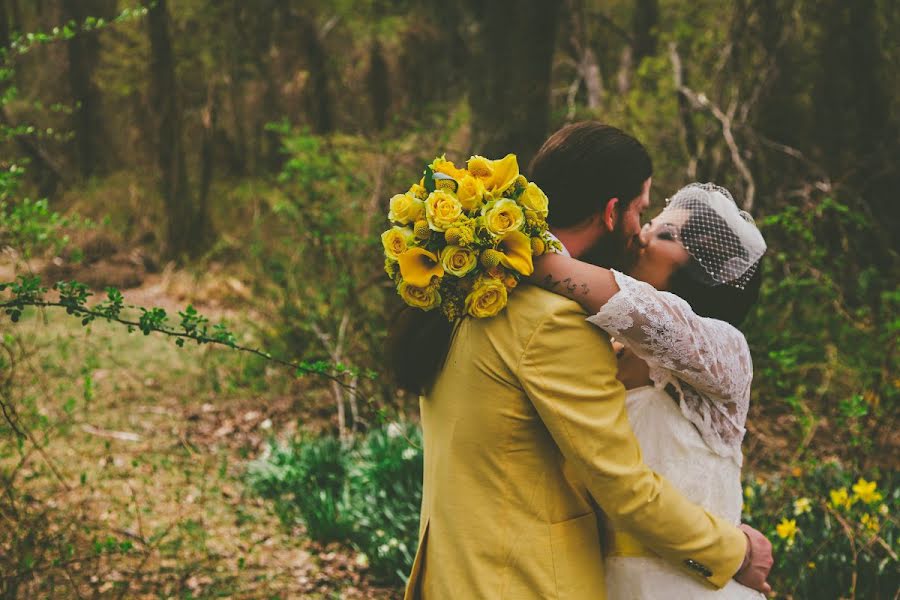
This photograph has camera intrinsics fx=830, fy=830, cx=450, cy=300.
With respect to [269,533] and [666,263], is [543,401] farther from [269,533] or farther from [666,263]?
[269,533]

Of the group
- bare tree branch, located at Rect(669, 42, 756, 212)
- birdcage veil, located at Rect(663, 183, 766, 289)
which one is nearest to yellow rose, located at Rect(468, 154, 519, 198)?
birdcage veil, located at Rect(663, 183, 766, 289)

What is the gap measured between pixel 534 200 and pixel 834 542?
2.77m

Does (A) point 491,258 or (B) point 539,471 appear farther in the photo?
(B) point 539,471

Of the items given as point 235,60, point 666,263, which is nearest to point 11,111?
point 235,60

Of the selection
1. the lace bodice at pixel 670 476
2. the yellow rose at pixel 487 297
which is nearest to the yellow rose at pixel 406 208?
the yellow rose at pixel 487 297

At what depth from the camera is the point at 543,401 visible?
166 cm

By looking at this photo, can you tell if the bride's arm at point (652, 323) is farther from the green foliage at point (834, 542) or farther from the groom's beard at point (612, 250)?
the green foliage at point (834, 542)

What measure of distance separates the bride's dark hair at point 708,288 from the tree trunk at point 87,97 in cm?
1763

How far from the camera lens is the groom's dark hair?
1913 mm

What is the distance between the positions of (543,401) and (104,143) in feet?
63.2

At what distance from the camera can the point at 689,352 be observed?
1.85m

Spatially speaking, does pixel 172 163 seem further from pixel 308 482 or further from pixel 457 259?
pixel 457 259

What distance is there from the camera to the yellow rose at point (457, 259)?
1688 millimetres

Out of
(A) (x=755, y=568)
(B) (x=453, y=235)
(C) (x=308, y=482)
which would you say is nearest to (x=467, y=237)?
(B) (x=453, y=235)
